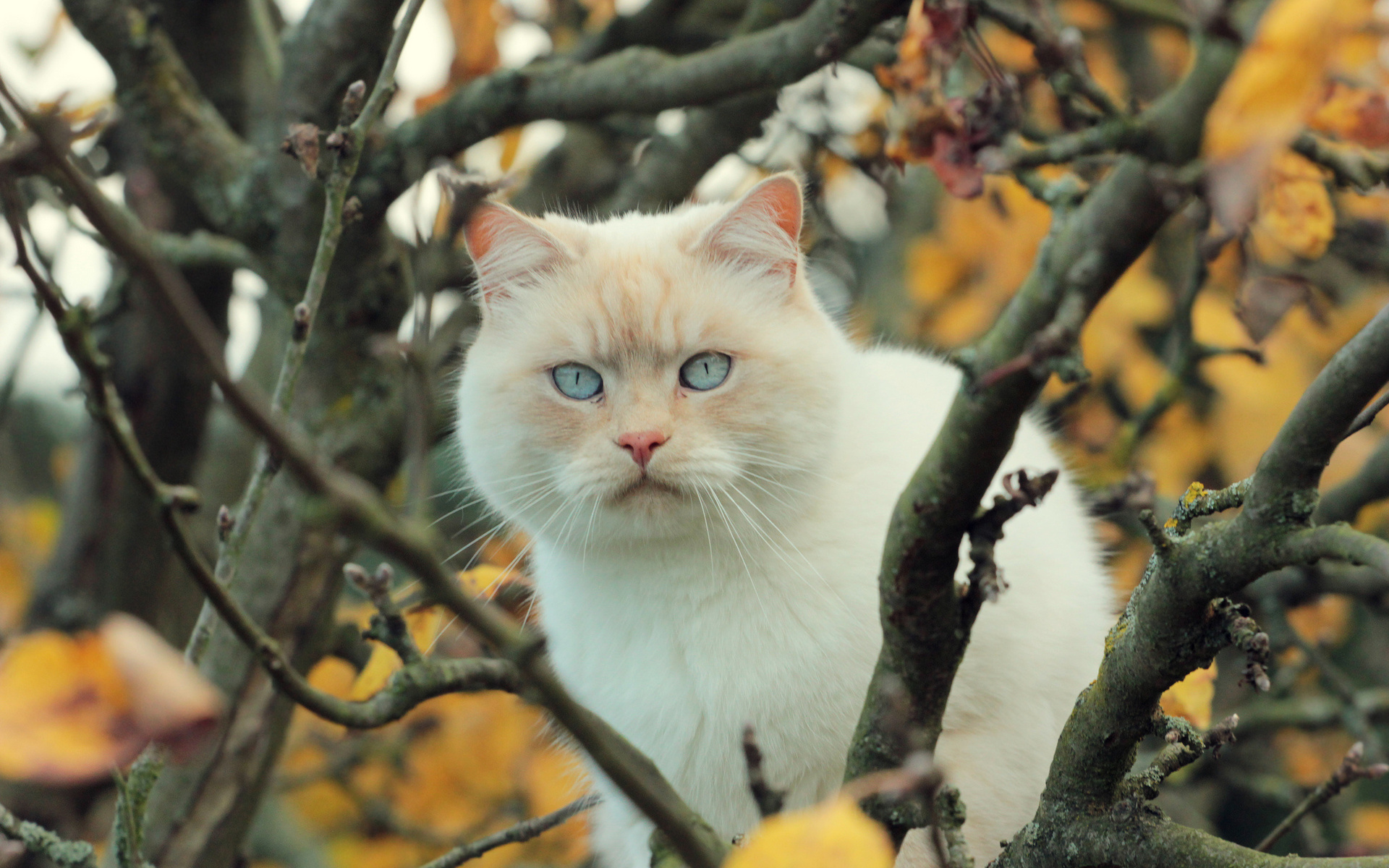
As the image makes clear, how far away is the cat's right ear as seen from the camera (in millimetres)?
2180

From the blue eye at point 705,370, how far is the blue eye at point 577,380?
0.57ft

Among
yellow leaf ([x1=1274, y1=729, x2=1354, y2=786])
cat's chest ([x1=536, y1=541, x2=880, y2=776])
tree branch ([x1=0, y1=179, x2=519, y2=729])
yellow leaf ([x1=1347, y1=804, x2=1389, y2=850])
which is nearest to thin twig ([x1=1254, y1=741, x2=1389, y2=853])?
cat's chest ([x1=536, y1=541, x2=880, y2=776])

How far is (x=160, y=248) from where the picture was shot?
259 centimetres

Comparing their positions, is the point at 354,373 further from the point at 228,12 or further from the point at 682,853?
the point at 682,853

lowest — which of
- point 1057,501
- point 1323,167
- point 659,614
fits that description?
point 659,614

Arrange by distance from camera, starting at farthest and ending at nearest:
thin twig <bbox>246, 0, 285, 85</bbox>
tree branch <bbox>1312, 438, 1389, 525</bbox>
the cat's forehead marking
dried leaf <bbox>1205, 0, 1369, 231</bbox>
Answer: thin twig <bbox>246, 0, 285, 85</bbox> < tree branch <bbox>1312, 438, 1389, 525</bbox> < the cat's forehead marking < dried leaf <bbox>1205, 0, 1369, 231</bbox>

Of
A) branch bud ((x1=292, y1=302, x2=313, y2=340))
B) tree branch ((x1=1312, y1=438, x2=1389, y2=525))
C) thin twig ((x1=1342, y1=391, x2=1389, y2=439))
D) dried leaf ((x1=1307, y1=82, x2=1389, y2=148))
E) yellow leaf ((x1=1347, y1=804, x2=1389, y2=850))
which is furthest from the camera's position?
yellow leaf ((x1=1347, y1=804, x2=1389, y2=850))

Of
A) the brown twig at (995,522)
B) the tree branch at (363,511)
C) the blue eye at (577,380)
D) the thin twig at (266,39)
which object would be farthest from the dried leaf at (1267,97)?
the thin twig at (266,39)

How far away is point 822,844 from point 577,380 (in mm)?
1479

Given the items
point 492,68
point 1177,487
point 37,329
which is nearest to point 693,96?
point 492,68

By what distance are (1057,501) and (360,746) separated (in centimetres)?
259

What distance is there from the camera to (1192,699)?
1.67 m

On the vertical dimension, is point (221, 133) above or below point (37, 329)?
above

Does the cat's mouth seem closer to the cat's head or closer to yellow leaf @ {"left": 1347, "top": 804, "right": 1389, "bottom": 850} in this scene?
the cat's head
